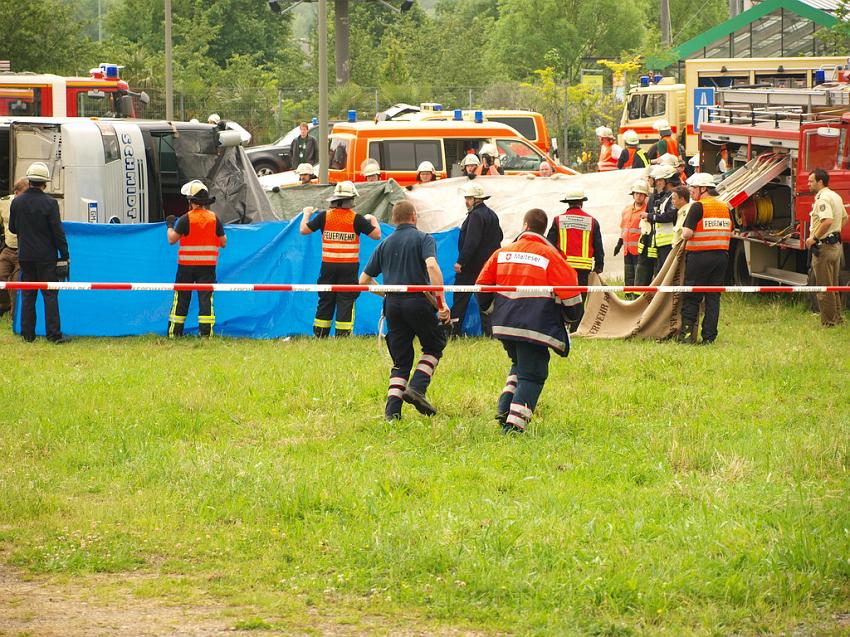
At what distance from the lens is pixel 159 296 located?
46.5 ft

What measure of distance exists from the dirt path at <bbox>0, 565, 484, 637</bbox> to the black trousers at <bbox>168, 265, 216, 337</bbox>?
7883 mm

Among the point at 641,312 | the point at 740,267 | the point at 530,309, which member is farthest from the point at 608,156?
the point at 530,309

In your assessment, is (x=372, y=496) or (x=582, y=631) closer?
(x=582, y=631)

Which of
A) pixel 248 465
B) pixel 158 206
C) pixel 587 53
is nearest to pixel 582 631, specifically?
pixel 248 465

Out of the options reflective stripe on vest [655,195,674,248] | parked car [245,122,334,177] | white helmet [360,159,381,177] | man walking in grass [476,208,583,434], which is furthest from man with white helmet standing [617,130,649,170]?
man walking in grass [476,208,583,434]

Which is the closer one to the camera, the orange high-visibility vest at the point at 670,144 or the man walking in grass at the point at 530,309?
the man walking in grass at the point at 530,309

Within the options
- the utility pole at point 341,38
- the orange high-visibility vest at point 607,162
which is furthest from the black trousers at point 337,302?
the utility pole at point 341,38

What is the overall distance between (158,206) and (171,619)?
11117 millimetres

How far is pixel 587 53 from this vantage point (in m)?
60.0

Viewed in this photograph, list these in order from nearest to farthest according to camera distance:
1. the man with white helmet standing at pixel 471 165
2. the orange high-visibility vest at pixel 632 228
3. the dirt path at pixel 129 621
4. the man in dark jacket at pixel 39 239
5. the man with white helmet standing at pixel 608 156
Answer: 1. the dirt path at pixel 129 621
2. the man in dark jacket at pixel 39 239
3. the orange high-visibility vest at pixel 632 228
4. the man with white helmet standing at pixel 471 165
5. the man with white helmet standing at pixel 608 156

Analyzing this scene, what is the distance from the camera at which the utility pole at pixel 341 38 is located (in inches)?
1663

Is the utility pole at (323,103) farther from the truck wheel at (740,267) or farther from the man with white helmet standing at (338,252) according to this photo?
the truck wheel at (740,267)

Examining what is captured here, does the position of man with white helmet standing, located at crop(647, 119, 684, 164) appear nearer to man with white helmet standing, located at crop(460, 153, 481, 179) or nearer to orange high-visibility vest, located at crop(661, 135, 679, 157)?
orange high-visibility vest, located at crop(661, 135, 679, 157)

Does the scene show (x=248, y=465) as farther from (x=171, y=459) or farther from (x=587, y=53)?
(x=587, y=53)
